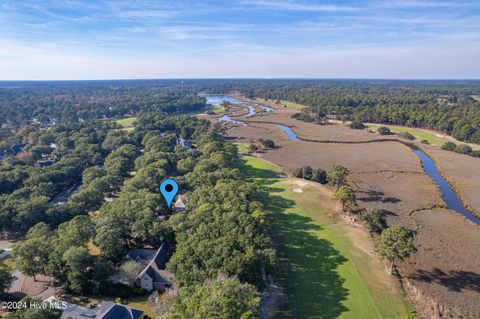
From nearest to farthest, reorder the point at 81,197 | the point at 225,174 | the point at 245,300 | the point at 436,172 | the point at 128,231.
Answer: the point at 245,300, the point at 128,231, the point at 81,197, the point at 225,174, the point at 436,172

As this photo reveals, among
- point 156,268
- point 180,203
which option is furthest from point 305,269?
point 180,203

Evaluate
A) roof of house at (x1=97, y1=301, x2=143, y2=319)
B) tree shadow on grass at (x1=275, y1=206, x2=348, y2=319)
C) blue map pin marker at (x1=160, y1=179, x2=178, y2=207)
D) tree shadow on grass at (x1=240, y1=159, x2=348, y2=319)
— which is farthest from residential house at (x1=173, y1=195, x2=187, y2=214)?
roof of house at (x1=97, y1=301, x2=143, y2=319)

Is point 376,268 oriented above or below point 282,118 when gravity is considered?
below

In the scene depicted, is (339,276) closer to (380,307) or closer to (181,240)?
(380,307)

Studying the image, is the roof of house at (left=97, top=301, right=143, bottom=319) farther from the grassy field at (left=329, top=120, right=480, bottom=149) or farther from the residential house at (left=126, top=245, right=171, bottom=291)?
the grassy field at (left=329, top=120, right=480, bottom=149)

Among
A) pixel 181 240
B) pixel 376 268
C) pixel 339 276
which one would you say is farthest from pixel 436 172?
pixel 181 240

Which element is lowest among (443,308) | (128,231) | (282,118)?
(443,308)
